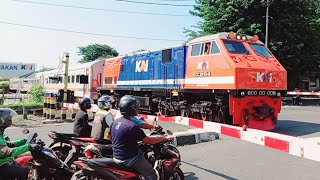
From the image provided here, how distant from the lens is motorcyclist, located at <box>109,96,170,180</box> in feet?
17.0

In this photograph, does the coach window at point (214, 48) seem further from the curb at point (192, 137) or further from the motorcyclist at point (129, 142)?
the motorcyclist at point (129, 142)

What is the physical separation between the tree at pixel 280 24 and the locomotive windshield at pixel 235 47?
1398 cm

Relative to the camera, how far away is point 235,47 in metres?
13.9

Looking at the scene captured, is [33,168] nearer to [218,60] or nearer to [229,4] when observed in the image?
[218,60]

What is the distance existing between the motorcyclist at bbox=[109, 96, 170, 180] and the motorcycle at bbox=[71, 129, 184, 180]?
0.35 ft

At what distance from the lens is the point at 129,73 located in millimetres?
20594

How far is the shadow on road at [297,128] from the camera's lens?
12.9m

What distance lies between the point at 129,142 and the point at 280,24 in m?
25.7

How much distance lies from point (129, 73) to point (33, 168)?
49.1 feet

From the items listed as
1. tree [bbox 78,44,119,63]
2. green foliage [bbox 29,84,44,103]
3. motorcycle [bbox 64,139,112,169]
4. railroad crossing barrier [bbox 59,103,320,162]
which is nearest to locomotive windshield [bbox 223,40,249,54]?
railroad crossing barrier [bbox 59,103,320,162]

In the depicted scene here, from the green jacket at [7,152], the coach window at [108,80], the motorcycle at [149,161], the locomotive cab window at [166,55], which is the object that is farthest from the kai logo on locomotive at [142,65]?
the green jacket at [7,152]

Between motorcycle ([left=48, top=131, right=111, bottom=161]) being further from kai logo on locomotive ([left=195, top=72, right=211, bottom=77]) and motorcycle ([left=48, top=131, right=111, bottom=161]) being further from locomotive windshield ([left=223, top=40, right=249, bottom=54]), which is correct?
locomotive windshield ([left=223, top=40, right=249, bottom=54])

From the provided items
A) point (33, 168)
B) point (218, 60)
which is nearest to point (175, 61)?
point (218, 60)

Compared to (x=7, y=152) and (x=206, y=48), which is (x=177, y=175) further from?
(x=206, y=48)
